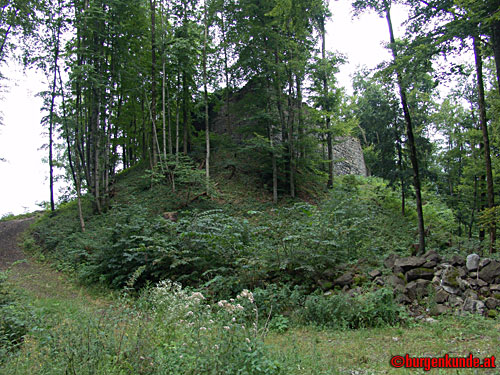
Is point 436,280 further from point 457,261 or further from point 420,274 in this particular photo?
point 457,261

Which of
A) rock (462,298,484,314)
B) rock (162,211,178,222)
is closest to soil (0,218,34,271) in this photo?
rock (162,211,178,222)

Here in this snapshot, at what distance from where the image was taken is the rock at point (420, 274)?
231 inches

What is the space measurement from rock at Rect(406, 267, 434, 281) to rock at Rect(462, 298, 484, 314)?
0.82 meters

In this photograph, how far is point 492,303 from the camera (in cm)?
496

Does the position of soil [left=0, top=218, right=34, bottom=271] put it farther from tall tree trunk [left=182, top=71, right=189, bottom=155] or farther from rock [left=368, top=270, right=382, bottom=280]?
rock [left=368, top=270, right=382, bottom=280]

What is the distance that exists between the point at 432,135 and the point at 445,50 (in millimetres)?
16791

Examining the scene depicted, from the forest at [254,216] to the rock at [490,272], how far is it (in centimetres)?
2

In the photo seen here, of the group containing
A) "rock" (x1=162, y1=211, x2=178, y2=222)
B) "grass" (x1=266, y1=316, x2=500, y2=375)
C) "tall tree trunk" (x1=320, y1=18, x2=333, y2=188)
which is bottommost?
"grass" (x1=266, y1=316, x2=500, y2=375)

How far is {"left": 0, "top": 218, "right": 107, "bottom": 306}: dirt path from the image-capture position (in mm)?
7070

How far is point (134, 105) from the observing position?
18000 millimetres

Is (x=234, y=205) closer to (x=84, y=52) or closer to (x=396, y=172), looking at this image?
(x=396, y=172)

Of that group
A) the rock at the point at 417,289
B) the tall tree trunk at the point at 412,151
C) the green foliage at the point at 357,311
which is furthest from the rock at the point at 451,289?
the tall tree trunk at the point at 412,151

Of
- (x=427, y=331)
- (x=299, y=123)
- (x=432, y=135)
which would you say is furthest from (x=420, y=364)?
(x=432, y=135)

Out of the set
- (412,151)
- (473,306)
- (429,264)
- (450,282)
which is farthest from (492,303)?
(412,151)
